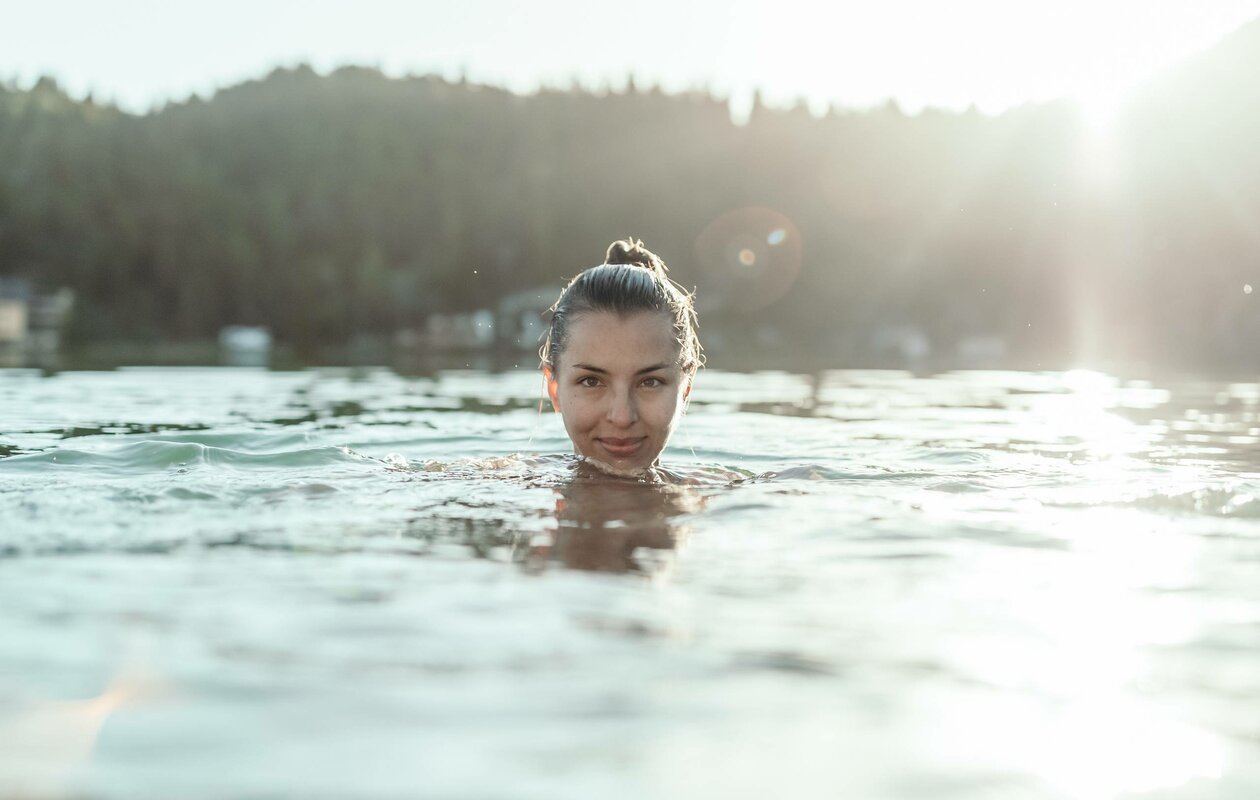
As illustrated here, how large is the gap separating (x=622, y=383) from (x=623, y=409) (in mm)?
119

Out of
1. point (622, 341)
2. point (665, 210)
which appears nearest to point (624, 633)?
point (622, 341)

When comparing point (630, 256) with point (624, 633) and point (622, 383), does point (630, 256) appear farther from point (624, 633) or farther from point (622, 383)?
point (624, 633)

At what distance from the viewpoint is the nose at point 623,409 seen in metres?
4.84

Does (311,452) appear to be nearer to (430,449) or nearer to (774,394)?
(430,449)

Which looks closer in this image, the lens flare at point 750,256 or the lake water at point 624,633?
the lake water at point 624,633

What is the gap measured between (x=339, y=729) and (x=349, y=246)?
88.6 m

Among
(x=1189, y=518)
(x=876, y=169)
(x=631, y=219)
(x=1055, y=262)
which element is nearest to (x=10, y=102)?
(x=631, y=219)

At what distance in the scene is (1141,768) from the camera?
1.71 m

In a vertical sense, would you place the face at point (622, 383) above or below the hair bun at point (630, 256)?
below

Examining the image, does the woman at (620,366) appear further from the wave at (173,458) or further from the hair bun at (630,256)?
the wave at (173,458)

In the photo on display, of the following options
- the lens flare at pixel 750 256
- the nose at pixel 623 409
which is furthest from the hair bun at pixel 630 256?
the lens flare at pixel 750 256

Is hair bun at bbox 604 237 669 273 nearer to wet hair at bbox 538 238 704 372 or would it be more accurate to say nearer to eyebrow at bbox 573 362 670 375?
wet hair at bbox 538 238 704 372

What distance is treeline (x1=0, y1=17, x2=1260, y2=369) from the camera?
70312 mm

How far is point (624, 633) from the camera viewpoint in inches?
92.8
